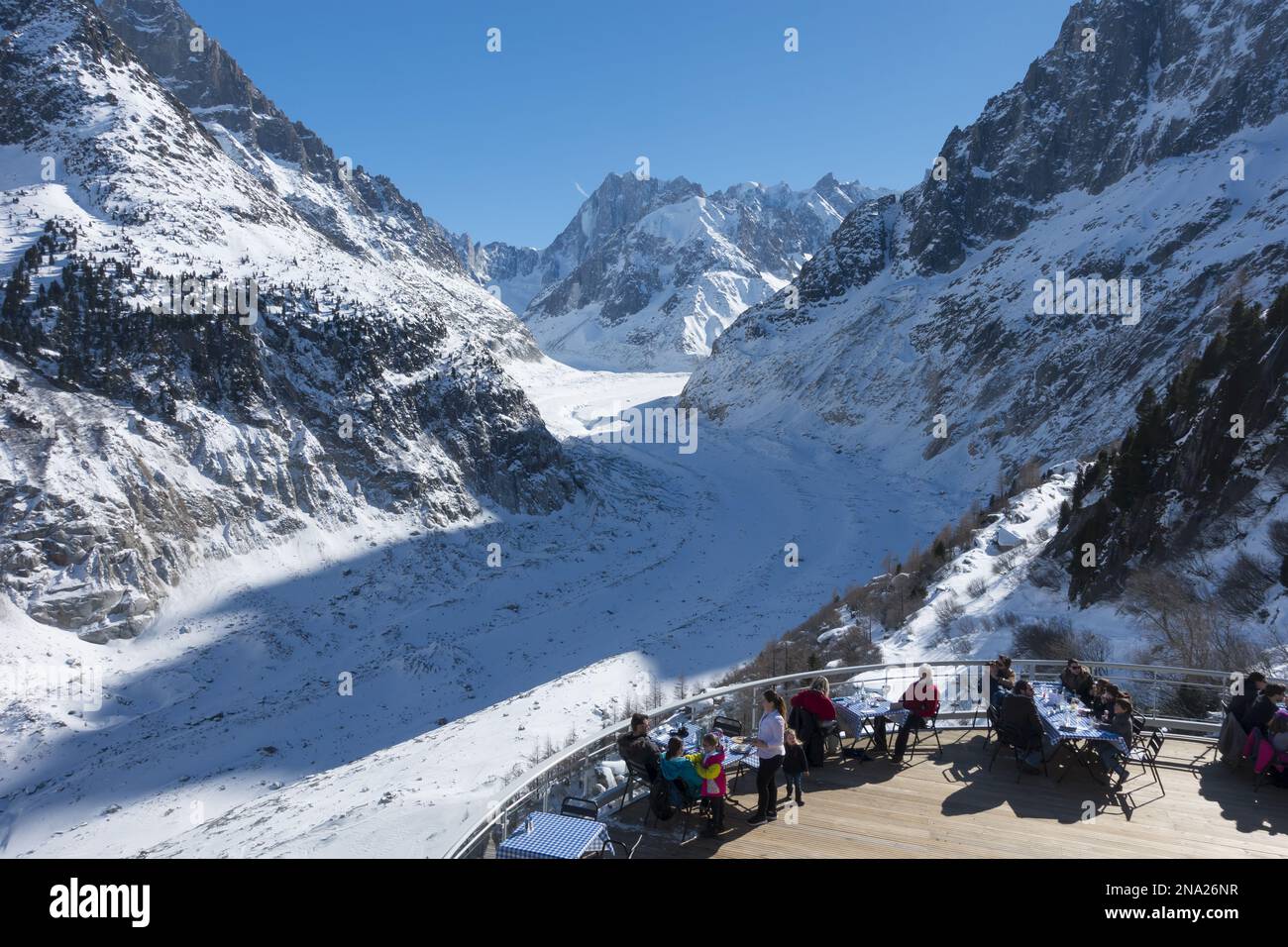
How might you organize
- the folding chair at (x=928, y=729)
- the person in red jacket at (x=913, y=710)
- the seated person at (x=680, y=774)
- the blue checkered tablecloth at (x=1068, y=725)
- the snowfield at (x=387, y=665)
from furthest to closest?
the snowfield at (x=387, y=665)
the folding chair at (x=928, y=729)
the person in red jacket at (x=913, y=710)
the blue checkered tablecloth at (x=1068, y=725)
the seated person at (x=680, y=774)

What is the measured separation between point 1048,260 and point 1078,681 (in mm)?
80916

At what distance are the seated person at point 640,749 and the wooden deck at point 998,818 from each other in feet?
2.27

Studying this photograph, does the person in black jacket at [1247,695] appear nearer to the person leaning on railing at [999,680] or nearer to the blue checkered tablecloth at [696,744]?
the person leaning on railing at [999,680]

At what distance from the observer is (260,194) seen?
2776 inches

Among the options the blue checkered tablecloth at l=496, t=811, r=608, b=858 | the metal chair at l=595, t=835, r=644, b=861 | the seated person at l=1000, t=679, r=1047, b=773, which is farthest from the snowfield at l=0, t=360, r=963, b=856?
the seated person at l=1000, t=679, r=1047, b=773

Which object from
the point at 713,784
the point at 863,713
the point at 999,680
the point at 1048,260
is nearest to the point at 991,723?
the point at 999,680

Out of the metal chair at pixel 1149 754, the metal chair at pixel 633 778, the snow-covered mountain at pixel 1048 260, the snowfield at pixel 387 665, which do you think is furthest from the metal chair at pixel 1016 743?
the snow-covered mountain at pixel 1048 260

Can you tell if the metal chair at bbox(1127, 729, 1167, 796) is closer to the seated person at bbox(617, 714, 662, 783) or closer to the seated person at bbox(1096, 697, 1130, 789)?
the seated person at bbox(1096, 697, 1130, 789)

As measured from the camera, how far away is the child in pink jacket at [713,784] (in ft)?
28.6

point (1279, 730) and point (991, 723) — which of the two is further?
point (991, 723)

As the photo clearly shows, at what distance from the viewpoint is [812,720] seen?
10383 millimetres

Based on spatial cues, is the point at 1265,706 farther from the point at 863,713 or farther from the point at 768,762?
the point at 768,762

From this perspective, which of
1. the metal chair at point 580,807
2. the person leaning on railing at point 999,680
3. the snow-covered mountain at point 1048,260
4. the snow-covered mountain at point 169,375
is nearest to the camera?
the metal chair at point 580,807

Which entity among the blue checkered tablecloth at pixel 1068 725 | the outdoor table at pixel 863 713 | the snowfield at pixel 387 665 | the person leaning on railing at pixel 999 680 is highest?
the person leaning on railing at pixel 999 680
